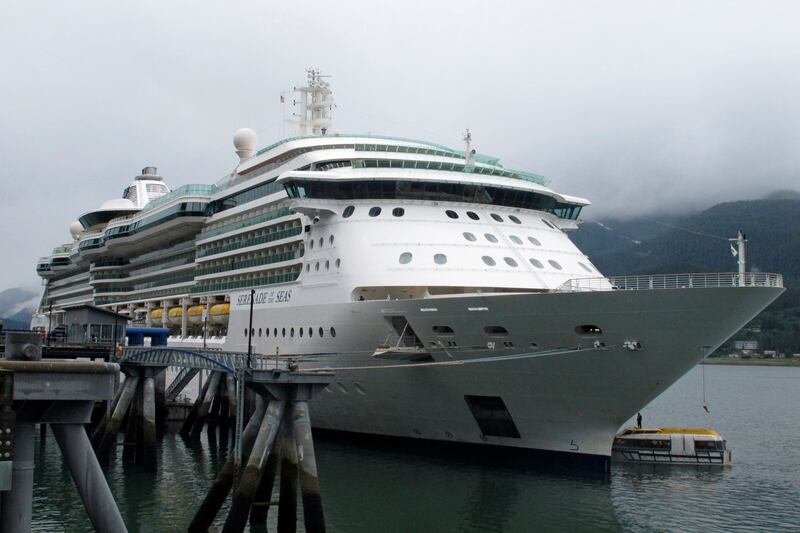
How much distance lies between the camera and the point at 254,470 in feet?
59.4

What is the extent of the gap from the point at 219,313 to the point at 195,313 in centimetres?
300

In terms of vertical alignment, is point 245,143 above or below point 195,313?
above

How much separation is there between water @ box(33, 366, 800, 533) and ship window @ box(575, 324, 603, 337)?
446cm

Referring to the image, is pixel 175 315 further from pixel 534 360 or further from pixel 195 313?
pixel 534 360

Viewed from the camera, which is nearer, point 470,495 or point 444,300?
point 470,495

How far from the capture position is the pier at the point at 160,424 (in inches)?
398

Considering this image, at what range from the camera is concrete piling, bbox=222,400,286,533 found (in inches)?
697

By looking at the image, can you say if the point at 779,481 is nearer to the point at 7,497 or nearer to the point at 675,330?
the point at 675,330

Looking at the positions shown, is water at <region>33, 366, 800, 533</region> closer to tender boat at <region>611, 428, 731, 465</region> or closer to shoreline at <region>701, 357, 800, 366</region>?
tender boat at <region>611, 428, 731, 465</region>

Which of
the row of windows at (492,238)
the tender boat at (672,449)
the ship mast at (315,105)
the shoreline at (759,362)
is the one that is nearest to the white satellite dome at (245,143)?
the ship mast at (315,105)

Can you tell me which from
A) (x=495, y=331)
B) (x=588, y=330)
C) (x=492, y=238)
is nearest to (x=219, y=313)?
(x=492, y=238)

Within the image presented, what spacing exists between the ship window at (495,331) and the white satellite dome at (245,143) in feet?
73.1

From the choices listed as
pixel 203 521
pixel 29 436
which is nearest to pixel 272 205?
pixel 203 521

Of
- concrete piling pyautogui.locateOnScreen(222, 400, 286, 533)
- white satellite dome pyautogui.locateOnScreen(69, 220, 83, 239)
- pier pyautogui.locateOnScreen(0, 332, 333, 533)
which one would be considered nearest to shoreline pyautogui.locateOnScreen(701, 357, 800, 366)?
white satellite dome pyautogui.locateOnScreen(69, 220, 83, 239)
